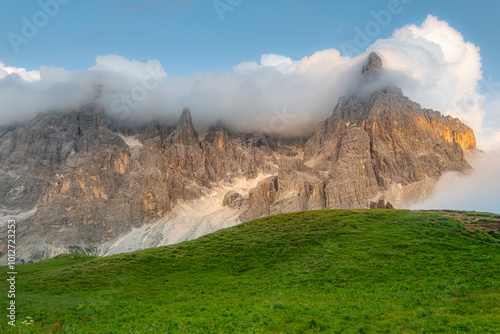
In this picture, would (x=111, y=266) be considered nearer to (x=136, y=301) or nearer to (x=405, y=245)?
(x=136, y=301)

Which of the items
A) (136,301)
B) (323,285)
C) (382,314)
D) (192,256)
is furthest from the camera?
(192,256)

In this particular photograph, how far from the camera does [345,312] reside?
71.4 ft

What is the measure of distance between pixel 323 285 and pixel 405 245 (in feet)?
48.0

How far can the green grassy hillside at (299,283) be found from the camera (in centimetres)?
2028

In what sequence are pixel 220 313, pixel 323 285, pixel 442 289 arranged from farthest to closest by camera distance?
pixel 323 285 < pixel 442 289 < pixel 220 313

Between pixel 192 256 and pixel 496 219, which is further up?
pixel 496 219

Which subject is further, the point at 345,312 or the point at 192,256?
the point at 192,256

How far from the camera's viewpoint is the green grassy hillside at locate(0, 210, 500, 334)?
20.3 meters

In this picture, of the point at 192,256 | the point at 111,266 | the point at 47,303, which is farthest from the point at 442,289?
the point at 111,266

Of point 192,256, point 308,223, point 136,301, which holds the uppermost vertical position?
point 308,223

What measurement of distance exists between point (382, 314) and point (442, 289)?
8.58 meters

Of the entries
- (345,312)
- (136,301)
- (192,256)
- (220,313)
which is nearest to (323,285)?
(345,312)

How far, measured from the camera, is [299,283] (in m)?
32.1

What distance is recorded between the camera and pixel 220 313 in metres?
23.1
